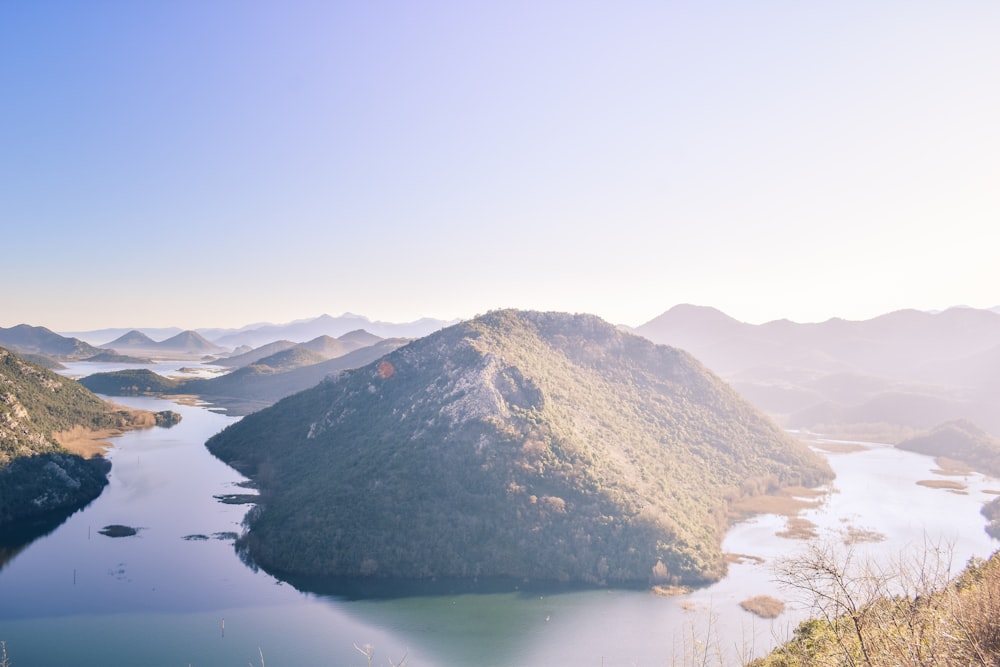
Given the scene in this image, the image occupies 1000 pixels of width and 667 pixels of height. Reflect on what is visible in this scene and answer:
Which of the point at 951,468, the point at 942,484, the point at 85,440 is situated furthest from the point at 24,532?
the point at 951,468

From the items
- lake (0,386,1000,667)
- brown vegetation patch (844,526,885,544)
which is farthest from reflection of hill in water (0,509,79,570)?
brown vegetation patch (844,526,885,544)

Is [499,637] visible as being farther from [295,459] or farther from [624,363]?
[624,363]

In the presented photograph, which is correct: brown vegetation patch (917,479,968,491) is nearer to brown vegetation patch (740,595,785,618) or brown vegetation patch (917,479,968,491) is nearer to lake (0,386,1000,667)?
lake (0,386,1000,667)

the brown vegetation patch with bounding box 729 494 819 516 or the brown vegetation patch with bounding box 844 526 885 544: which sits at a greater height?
the brown vegetation patch with bounding box 729 494 819 516

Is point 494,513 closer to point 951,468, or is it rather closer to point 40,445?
point 40,445

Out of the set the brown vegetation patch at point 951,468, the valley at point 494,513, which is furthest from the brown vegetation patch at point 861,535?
the brown vegetation patch at point 951,468

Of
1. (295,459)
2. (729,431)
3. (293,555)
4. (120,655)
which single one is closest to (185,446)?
(295,459)
